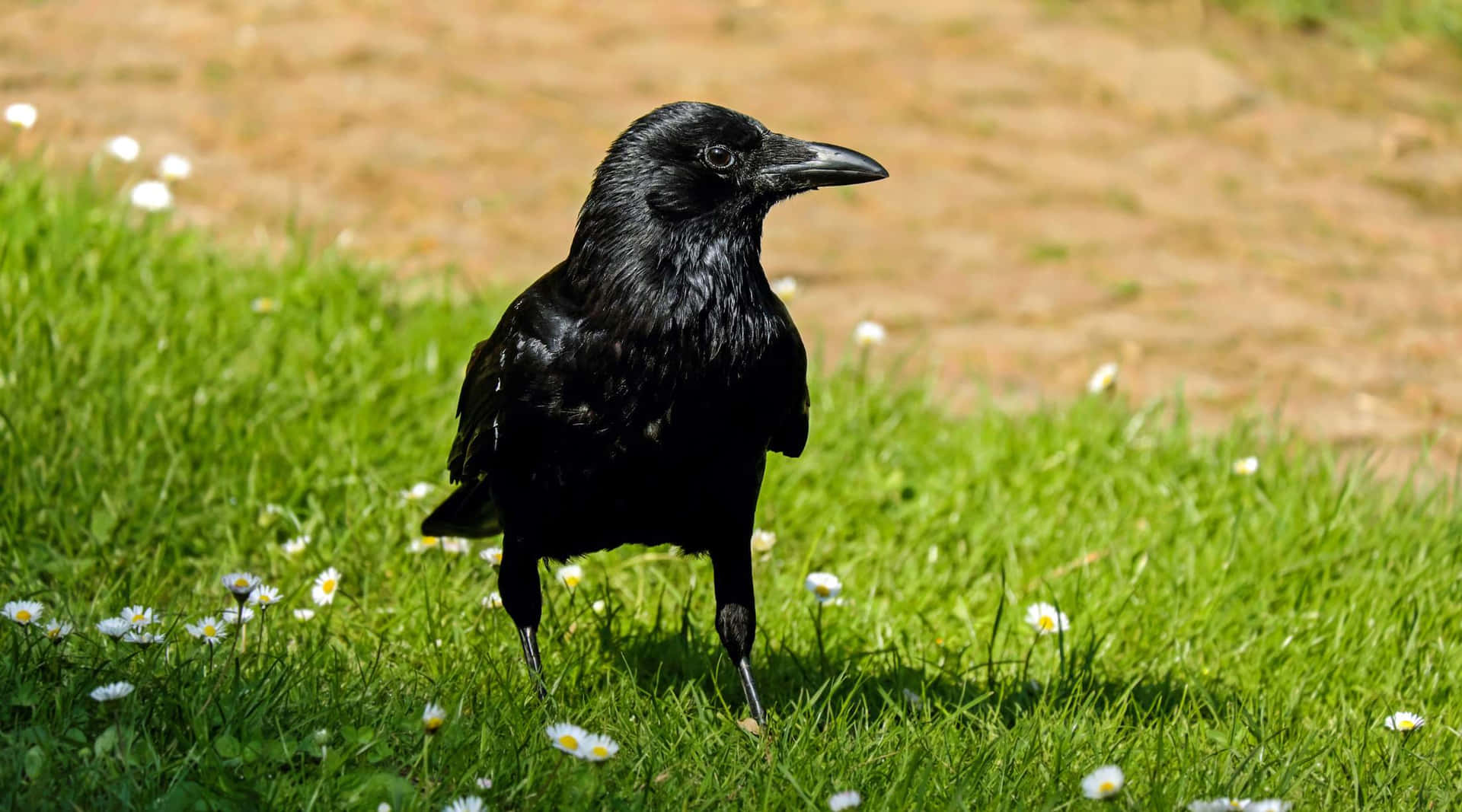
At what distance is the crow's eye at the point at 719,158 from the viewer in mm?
3373

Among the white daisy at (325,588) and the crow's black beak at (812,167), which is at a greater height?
the crow's black beak at (812,167)

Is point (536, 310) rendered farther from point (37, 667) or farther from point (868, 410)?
point (868, 410)

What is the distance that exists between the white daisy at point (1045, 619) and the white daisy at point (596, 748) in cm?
134

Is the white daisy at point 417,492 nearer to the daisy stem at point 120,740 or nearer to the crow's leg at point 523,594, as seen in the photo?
the crow's leg at point 523,594

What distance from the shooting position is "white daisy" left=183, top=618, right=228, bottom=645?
3225 mm

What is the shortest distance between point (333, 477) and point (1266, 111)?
19.1ft

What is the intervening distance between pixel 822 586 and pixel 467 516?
883 millimetres

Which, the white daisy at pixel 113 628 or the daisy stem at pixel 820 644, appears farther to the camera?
the daisy stem at pixel 820 644

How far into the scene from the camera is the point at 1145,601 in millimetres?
4137

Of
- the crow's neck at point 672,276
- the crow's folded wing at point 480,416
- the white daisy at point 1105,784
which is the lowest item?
the white daisy at point 1105,784

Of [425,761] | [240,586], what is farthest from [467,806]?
[240,586]

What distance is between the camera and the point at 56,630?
299 centimetres

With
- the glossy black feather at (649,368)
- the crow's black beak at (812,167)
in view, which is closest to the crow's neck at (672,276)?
the glossy black feather at (649,368)

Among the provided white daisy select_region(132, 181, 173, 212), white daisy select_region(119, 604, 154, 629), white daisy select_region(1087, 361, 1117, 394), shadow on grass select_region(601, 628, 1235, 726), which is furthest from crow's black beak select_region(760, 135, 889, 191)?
white daisy select_region(132, 181, 173, 212)
